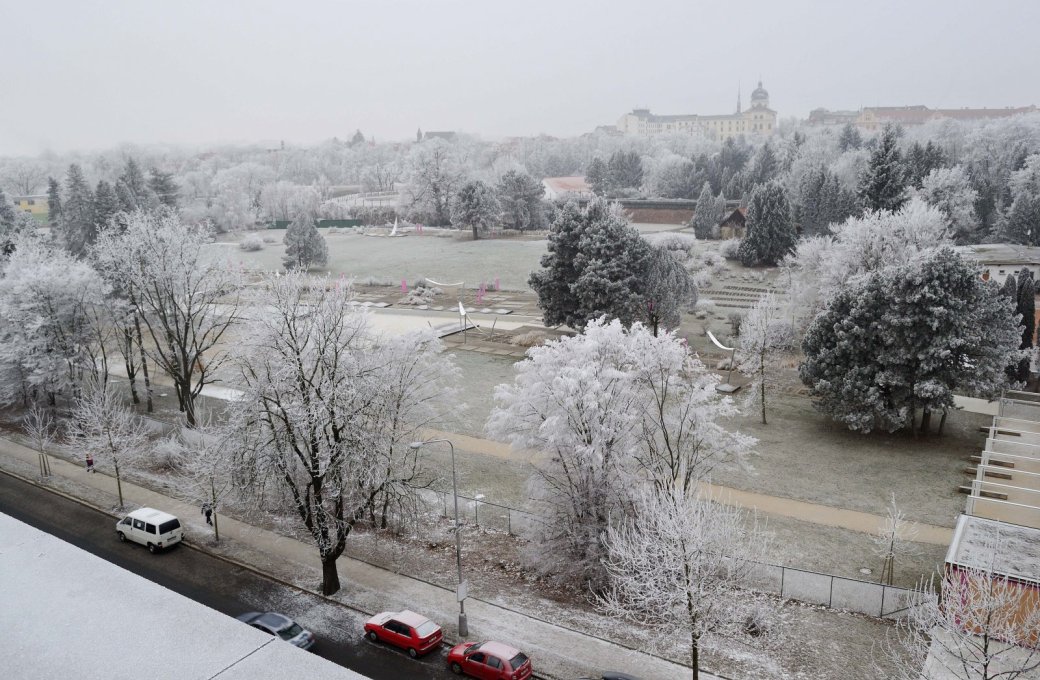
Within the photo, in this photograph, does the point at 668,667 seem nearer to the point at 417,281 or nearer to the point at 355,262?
the point at 417,281

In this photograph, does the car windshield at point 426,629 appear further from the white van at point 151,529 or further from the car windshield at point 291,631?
the white van at point 151,529

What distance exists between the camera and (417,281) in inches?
2694

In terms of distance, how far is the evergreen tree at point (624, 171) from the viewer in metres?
116

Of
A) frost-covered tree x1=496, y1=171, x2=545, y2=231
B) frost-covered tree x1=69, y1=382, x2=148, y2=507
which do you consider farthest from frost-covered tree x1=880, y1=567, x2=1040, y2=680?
frost-covered tree x1=496, y1=171, x2=545, y2=231

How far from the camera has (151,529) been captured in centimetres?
2380

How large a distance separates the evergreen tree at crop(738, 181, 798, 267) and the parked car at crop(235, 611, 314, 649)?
5679 centimetres

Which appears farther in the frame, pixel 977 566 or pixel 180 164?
pixel 180 164

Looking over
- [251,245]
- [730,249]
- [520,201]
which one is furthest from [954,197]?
[251,245]

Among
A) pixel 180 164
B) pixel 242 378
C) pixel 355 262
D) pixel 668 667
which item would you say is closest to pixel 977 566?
pixel 668 667

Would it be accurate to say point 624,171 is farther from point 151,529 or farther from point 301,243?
point 151,529

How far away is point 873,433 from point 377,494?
22.0 m

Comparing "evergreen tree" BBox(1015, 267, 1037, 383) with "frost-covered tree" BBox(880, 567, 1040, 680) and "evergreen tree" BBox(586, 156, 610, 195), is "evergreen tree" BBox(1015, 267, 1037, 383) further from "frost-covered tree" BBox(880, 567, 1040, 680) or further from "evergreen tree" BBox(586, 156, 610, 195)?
"evergreen tree" BBox(586, 156, 610, 195)

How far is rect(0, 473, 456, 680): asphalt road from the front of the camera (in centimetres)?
1780

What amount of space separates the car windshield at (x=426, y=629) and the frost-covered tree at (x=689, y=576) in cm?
432
